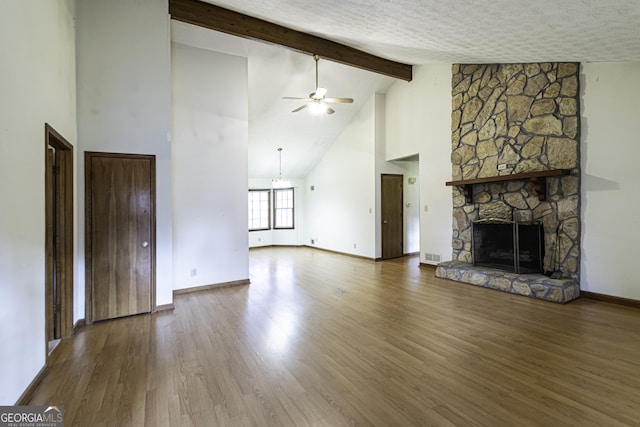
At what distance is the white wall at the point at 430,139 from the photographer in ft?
20.2

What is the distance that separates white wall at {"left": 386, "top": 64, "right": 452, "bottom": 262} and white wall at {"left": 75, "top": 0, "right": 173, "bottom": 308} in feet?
16.4

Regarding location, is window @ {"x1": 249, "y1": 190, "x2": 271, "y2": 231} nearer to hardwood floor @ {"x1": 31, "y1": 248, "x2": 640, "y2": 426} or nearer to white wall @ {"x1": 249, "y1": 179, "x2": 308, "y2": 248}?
white wall @ {"x1": 249, "y1": 179, "x2": 308, "y2": 248}

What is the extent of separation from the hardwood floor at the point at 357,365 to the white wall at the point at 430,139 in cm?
223

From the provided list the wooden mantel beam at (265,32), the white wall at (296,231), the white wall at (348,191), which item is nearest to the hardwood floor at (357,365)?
the white wall at (348,191)

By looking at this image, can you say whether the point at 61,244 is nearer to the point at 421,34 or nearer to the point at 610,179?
the point at 421,34

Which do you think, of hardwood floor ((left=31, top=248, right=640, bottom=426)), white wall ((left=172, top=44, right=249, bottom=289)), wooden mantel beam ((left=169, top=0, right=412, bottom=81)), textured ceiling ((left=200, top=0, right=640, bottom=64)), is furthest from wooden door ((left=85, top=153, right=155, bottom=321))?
textured ceiling ((left=200, top=0, right=640, bottom=64))

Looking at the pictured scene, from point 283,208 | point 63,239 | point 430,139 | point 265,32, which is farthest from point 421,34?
point 283,208

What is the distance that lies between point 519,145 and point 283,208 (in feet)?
24.1

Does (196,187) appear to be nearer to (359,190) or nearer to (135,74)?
(135,74)

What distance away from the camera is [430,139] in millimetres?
6480

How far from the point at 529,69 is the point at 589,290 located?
3.43 metres

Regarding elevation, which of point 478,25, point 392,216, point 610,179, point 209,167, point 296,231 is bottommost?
point 296,231
